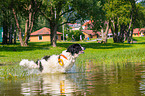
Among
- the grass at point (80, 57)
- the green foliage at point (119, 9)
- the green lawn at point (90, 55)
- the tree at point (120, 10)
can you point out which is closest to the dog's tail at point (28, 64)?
the grass at point (80, 57)

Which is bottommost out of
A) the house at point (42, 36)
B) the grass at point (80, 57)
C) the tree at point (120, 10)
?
the grass at point (80, 57)

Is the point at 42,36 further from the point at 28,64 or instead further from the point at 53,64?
the point at 28,64

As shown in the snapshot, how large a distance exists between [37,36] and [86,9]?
5965 centimetres

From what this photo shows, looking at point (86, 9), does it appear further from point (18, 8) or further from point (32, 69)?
point (32, 69)

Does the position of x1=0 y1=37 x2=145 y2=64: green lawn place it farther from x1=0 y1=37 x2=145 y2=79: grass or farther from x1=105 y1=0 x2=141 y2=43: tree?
x1=105 y1=0 x2=141 y2=43: tree

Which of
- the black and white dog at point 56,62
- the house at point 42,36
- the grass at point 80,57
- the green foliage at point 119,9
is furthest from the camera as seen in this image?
the house at point 42,36

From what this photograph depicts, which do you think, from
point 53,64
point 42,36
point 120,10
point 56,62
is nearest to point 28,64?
point 53,64

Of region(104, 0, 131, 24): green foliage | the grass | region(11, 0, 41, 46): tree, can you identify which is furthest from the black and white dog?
region(104, 0, 131, 24): green foliage

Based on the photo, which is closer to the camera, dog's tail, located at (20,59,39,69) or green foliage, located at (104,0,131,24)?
dog's tail, located at (20,59,39,69)

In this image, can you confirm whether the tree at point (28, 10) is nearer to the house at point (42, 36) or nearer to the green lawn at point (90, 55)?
the green lawn at point (90, 55)

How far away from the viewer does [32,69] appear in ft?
39.0

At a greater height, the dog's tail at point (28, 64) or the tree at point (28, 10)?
the tree at point (28, 10)

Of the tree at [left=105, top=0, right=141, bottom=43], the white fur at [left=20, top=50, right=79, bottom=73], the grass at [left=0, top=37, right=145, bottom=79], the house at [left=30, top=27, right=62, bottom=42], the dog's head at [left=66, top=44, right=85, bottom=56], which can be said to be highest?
the tree at [left=105, top=0, right=141, bottom=43]

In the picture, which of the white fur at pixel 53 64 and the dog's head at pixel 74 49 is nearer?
the white fur at pixel 53 64
